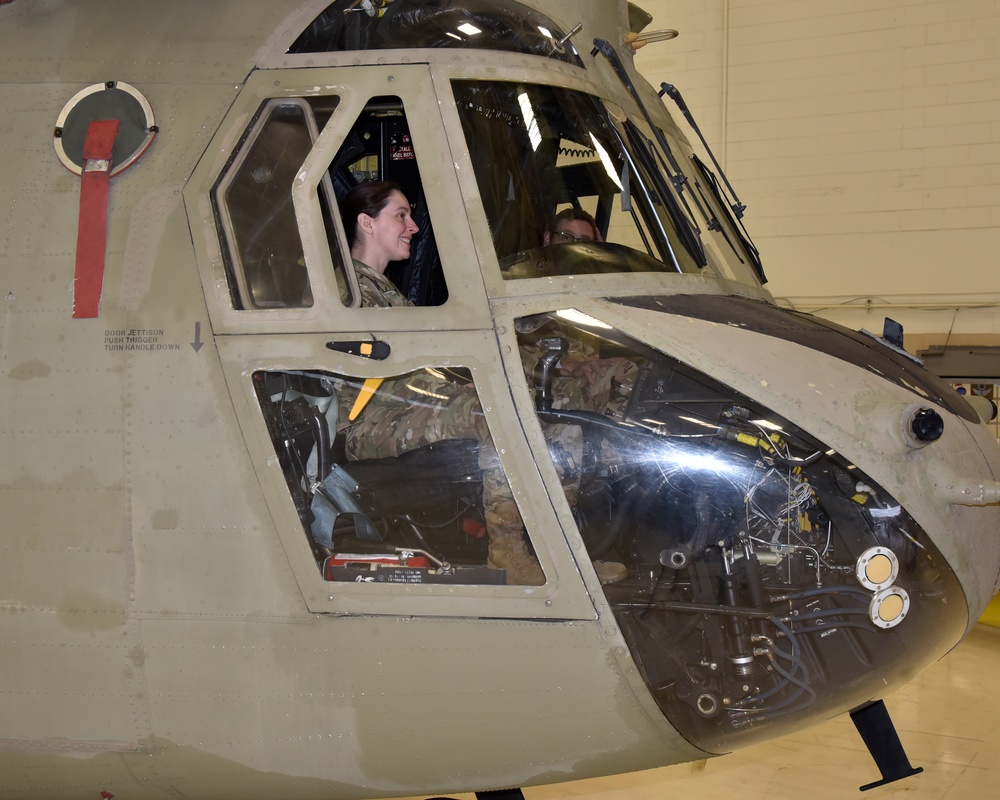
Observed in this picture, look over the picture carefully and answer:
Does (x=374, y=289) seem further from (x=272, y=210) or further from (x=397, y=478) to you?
(x=397, y=478)

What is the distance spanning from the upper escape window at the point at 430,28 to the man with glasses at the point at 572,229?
1.62 feet

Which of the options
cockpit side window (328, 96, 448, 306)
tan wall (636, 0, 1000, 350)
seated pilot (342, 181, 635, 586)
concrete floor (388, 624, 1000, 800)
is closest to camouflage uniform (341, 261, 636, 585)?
seated pilot (342, 181, 635, 586)

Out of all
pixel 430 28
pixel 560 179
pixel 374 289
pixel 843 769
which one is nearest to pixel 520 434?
pixel 374 289

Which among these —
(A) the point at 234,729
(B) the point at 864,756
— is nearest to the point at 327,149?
(A) the point at 234,729

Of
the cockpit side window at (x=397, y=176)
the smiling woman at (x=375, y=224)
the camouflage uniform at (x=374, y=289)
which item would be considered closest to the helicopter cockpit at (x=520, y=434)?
the camouflage uniform at (x=374, y=289)

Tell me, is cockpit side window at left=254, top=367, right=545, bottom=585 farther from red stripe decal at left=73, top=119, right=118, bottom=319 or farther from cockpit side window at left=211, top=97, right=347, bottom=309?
red stripe decal at left=73, top=119, right=118, bottom=319

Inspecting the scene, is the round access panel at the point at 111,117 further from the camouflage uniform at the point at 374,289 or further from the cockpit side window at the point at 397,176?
the cockpit side window at the point at 397,176

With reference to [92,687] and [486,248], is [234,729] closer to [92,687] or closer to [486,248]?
[92,687]

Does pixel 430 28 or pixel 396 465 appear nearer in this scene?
pixel 396 465

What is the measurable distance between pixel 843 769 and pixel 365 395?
155 inches

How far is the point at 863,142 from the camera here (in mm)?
9914

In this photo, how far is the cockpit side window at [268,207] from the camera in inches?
118

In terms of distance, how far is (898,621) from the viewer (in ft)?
9.27

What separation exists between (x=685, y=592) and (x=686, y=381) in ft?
1.89
